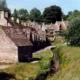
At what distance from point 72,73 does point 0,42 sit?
25905 millimetres

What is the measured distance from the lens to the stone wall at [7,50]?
5222cm

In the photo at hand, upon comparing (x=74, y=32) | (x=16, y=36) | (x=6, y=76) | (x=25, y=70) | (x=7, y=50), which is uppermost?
(x=16, y=36)

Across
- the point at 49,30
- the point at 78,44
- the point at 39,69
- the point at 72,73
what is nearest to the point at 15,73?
the point at 39,69

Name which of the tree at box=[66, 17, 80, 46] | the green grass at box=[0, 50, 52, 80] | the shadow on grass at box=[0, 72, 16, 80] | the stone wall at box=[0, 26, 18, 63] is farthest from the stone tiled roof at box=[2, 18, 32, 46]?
the tree at box=[66, 17, 80, 46]

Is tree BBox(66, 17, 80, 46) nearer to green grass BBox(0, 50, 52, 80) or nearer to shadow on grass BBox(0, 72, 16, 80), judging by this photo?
green grass BBox(0, 50, 52, 80)

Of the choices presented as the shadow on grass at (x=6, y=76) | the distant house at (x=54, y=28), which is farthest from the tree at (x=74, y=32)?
the distant house at (x=54, y=28)

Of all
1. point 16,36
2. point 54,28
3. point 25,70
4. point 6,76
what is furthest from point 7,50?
point 54,28

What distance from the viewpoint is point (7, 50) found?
52.4 meters

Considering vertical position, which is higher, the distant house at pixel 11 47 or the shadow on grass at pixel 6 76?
the distant house at pixel 11 47

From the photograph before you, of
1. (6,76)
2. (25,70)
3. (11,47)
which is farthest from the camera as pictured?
(11,47)

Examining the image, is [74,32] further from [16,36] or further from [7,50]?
[7,50]

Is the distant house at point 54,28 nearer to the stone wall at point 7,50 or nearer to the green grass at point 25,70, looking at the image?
the stone wall at point 7,50

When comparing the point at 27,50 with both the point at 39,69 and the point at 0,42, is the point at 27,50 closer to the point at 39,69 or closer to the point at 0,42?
the point at 0,42

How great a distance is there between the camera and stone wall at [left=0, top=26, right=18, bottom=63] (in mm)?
52219
